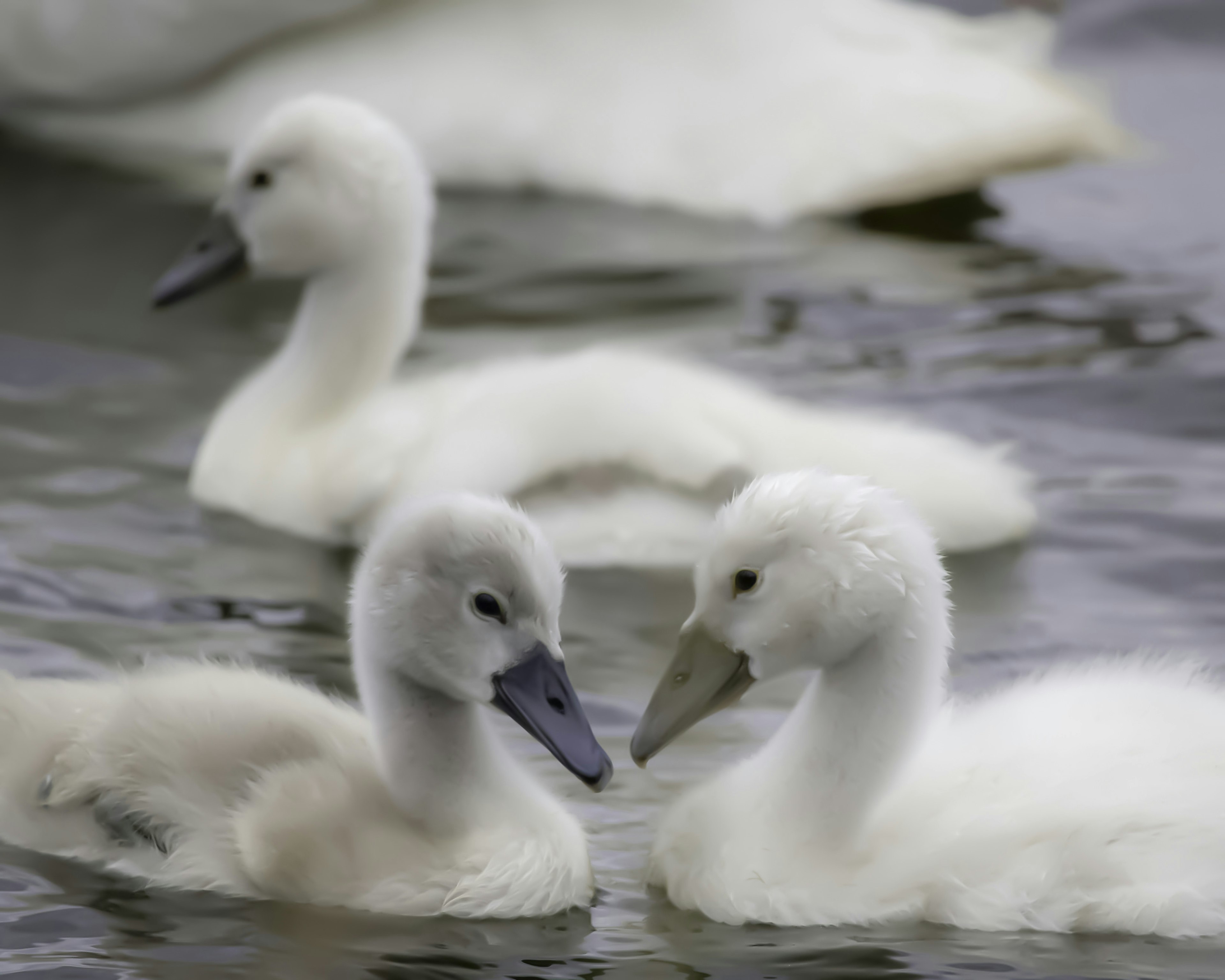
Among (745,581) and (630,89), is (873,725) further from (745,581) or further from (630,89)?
(630,89)

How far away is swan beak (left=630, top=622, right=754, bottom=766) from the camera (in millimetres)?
4180

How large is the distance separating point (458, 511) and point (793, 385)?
293cm

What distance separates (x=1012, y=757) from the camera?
418 cm

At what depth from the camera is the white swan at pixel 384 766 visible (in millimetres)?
3990

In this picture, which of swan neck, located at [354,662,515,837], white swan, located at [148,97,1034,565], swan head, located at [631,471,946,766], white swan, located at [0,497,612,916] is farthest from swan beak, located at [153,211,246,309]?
swan head, located at [631,471,946,766]

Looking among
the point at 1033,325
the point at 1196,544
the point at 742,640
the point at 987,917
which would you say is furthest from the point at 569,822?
the point at 1033,325

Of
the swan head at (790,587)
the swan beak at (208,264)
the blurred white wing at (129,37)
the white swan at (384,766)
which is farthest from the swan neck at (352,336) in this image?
the blurred white wing at (129,37)

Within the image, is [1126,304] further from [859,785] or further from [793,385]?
[859,785]

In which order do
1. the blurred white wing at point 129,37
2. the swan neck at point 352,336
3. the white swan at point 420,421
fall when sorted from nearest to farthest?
1. the white swan at point 420,421
2. the swan neck at point 352,336
3. the blurred white wing at point 129,37

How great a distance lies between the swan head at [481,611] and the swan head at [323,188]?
7.09ft

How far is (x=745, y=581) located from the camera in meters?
4.16

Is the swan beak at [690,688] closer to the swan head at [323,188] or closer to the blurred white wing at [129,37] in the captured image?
the swan head at [323,188]

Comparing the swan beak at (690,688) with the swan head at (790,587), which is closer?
the swan head at (790,587)

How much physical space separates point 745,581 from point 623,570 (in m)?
1.53
